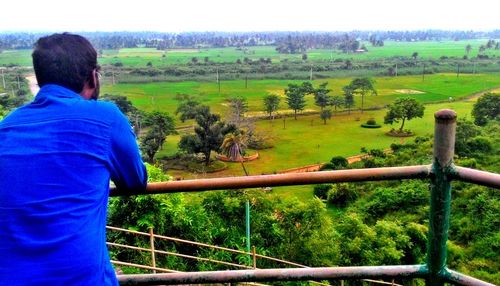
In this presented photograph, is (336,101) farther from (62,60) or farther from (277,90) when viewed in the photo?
(62,60)

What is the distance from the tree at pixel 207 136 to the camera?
91.3 feet

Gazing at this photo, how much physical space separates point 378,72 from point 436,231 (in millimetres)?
66010

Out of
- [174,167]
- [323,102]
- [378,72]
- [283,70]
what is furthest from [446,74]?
[174,167]

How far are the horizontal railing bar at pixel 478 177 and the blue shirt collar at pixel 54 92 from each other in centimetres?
101

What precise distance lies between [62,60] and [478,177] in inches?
43.1

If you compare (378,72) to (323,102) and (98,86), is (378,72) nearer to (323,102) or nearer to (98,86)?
(323,102)

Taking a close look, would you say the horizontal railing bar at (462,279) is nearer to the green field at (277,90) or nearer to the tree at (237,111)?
the tree at (237,111)

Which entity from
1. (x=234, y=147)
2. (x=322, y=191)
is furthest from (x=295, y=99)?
(x=322, y=191)

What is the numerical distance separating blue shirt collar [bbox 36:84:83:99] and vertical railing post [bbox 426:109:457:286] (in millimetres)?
947

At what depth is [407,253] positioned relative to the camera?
45.8ft

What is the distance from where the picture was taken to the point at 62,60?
4.17 ft

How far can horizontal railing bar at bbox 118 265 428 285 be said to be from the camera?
56.9 inches

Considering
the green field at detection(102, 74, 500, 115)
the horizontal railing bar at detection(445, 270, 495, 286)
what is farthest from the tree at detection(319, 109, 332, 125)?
the horizontal railing bar at detection(445, 270, 495, 286)

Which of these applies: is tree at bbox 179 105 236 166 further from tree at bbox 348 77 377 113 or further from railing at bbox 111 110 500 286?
railing at bbox 111 110 500 286
